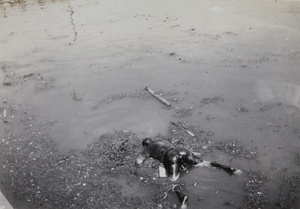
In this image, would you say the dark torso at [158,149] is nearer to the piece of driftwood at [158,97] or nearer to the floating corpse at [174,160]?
the floating corpse at [174,160]

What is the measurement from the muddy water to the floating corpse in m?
0.17

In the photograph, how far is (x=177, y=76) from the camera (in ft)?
25.2

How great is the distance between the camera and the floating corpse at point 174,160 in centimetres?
425

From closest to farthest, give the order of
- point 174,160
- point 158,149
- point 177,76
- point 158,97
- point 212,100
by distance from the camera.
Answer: point 174,160
point 158,149
point 212,100
point 158,97
point 177,76

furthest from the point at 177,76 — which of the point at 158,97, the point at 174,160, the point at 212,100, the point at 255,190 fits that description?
the point at 255,190

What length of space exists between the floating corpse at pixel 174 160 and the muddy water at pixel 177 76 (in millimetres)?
171

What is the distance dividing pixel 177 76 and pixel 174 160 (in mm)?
3870

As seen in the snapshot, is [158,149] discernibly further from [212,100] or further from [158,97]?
[212,100]

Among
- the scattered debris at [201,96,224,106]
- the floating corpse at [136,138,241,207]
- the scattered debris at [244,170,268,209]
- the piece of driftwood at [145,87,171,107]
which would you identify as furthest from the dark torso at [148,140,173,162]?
the scattered debris at [201,96,224,106]

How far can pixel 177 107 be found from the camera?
6.31m

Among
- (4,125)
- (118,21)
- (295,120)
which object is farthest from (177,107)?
(118,21)

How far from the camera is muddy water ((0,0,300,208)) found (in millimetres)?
5113

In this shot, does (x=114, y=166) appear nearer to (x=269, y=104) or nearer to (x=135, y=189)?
(x=135, y=189)

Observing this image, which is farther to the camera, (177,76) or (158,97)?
(177,76)
